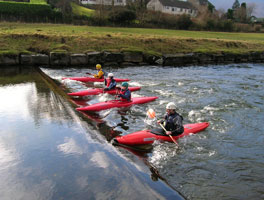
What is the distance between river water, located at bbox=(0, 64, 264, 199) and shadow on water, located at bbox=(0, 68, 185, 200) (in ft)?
0.27

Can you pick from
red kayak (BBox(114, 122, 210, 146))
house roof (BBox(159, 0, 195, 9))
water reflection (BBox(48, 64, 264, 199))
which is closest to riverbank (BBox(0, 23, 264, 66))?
water reflection (BBox(48, 64, 264, 199))

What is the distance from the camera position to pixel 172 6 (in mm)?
77062

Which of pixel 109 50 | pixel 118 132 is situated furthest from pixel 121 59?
pixel 118 132

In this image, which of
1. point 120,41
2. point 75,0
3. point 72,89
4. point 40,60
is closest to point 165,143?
point 72,89

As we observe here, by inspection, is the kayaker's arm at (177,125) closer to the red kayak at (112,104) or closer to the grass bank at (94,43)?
the red kayak at (112,104)

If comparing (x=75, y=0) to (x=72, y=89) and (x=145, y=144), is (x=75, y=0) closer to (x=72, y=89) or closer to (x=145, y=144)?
(x=72, y=89)

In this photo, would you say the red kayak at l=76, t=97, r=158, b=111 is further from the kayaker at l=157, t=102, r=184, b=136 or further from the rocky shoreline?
the rocky shoreline

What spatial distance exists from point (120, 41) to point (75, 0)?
4202 cm

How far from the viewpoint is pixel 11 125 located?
9344 mm

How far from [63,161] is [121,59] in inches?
715

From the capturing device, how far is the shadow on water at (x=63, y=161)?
584 cm

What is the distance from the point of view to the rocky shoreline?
2153 centimetres

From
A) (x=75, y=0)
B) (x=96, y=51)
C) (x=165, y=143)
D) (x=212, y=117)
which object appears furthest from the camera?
(x=75, y=0)

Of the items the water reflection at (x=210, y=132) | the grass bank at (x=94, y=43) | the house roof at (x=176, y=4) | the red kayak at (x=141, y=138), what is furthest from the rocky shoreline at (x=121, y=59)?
the house roof at (x=176, y=4)
